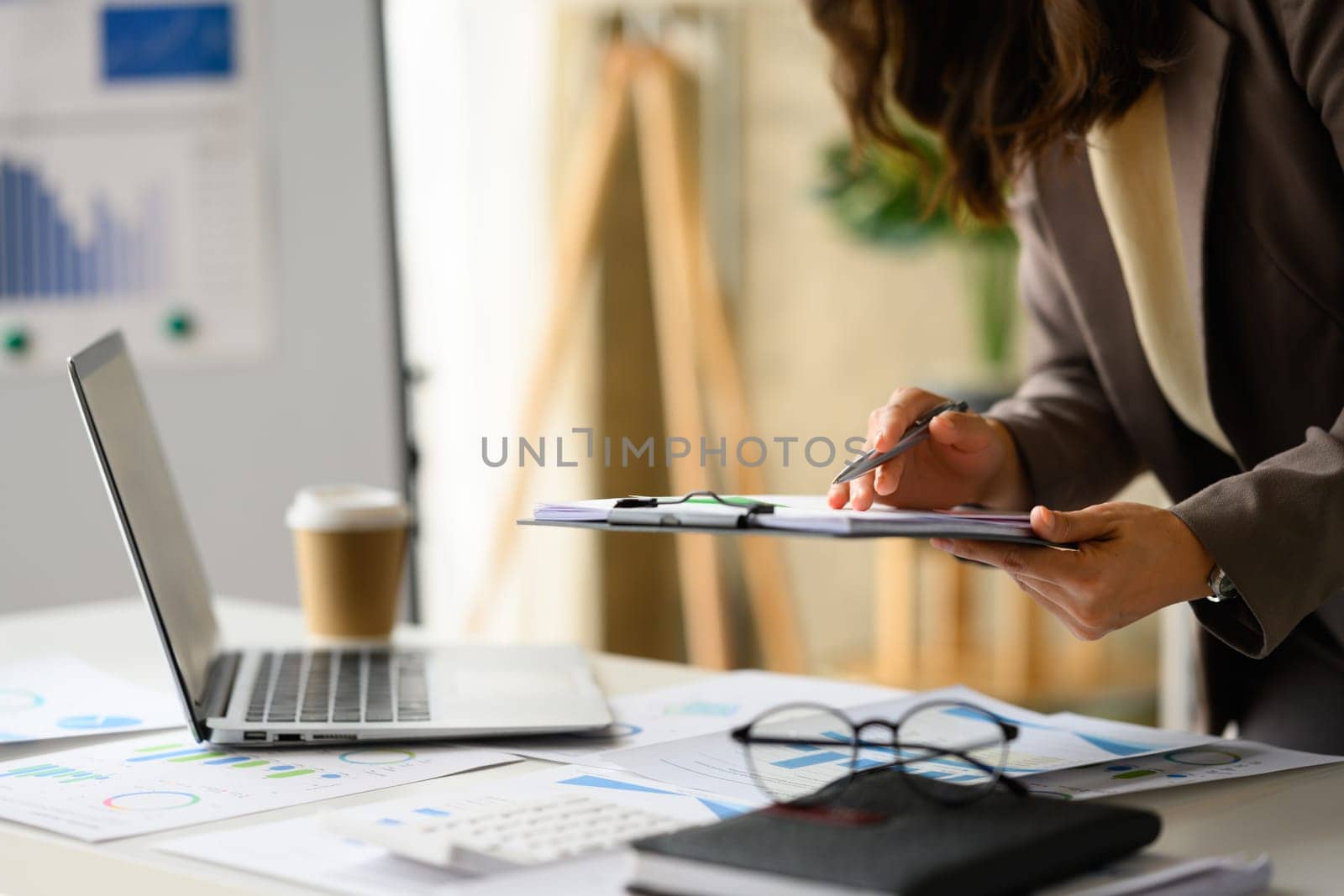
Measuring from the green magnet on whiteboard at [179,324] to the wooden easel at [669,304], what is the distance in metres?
0.64

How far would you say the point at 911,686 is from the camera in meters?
3.27

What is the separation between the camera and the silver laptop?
88cm

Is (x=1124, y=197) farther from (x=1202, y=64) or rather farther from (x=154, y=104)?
(x=154, y=104)

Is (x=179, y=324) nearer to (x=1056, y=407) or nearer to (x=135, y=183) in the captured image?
(x=135, y=183)

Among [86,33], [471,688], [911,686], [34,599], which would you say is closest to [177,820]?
[471,688]

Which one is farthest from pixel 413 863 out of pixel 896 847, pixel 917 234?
pixel 917 234

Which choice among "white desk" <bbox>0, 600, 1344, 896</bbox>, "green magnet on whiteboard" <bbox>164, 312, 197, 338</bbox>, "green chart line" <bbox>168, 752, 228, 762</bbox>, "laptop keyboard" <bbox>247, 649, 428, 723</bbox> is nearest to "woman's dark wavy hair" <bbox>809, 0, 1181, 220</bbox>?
"white desk" <bbox>0, 600, 1344, 896</bbox>

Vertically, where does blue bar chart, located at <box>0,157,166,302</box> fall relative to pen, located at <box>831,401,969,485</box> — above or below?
above

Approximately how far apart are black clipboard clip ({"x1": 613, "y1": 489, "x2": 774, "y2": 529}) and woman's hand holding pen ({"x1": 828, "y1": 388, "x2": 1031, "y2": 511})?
15cm

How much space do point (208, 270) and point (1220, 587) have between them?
208 centimetres

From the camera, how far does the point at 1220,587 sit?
0.82m

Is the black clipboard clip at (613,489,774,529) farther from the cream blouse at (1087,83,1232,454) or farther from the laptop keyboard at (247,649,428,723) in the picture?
the cream blouse at (1087,83,1232,454)

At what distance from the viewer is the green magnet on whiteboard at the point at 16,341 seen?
95.9 inches

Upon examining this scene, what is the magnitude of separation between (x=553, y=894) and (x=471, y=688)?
1.42ft
